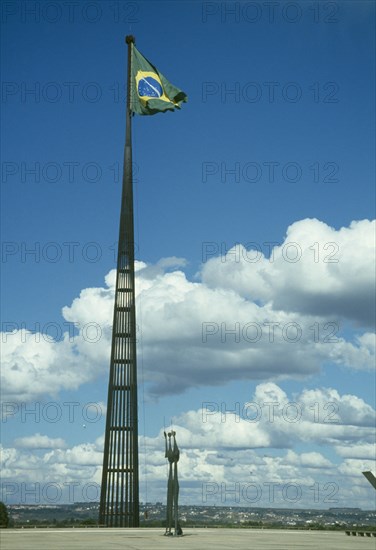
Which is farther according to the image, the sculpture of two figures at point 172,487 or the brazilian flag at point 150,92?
the brazilian flag at point 150,92

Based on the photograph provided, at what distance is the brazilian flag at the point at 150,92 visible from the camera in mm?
55062

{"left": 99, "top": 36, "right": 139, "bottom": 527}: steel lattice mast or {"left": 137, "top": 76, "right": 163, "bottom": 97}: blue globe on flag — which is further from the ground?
{"left": 137, "top": 76, "right": 163, "bottom": 97}: blue globe on flag

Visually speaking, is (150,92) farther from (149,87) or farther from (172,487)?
(172,487)

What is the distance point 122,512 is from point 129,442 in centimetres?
430

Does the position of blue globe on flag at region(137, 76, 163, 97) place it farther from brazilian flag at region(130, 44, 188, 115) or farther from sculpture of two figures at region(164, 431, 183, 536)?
sculpture of two figures at region(164, 431, 183, 536)

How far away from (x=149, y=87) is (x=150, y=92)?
482 mm

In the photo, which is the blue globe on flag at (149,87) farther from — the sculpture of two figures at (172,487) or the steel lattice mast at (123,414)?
the sculpture of two figures at (172,487)

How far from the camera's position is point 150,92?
55781mm

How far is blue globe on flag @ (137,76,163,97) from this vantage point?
5569 centimetres

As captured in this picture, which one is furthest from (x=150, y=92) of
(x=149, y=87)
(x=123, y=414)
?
(x=123, y=414)

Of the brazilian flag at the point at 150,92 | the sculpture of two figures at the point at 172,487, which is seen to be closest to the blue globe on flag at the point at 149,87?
the brazilian flag at the point at 150,92

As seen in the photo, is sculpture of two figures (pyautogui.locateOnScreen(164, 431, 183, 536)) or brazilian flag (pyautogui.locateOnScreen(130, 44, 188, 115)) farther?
brazilian flag (pyautogui.locateOnScreen(130, 44, 188, 115))

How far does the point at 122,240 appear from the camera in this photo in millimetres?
55500

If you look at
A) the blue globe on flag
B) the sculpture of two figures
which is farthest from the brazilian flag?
the sculpture of two figures
